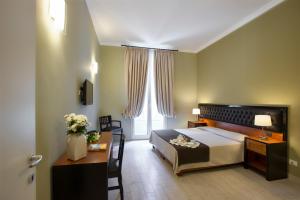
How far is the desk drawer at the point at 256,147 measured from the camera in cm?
282

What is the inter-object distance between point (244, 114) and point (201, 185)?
1958 millimetres

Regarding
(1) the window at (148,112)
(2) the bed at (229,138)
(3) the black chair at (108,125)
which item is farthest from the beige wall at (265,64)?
(3) the black chair at (108,125)

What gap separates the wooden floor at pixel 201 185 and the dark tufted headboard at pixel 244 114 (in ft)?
2.99

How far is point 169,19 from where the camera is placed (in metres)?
3.79

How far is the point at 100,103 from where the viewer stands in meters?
5.21

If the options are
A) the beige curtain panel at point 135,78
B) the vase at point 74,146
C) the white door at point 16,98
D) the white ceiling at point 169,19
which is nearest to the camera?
the white door at point 16,98

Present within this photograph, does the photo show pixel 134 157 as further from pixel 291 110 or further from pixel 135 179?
pixel 291 110

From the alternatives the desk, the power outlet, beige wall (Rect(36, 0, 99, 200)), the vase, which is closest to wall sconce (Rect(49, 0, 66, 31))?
beige wall (Rect(36, 0, 99, 200))

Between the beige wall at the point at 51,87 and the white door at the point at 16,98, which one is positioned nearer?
the white door at the point at 16,98

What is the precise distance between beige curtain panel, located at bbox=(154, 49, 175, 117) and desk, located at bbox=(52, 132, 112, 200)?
405cm

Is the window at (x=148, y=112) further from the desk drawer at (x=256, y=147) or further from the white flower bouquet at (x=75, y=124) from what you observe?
the white flower bouquet at (x=75, y=124)

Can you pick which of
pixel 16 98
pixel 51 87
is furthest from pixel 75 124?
pixel 16 98

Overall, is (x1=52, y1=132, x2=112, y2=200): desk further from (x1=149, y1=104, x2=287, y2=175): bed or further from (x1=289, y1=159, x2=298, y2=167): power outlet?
(x1=289, y1=159, x2=298, y2=167): power outlet

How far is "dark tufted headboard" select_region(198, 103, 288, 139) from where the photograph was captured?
9.62 ft
